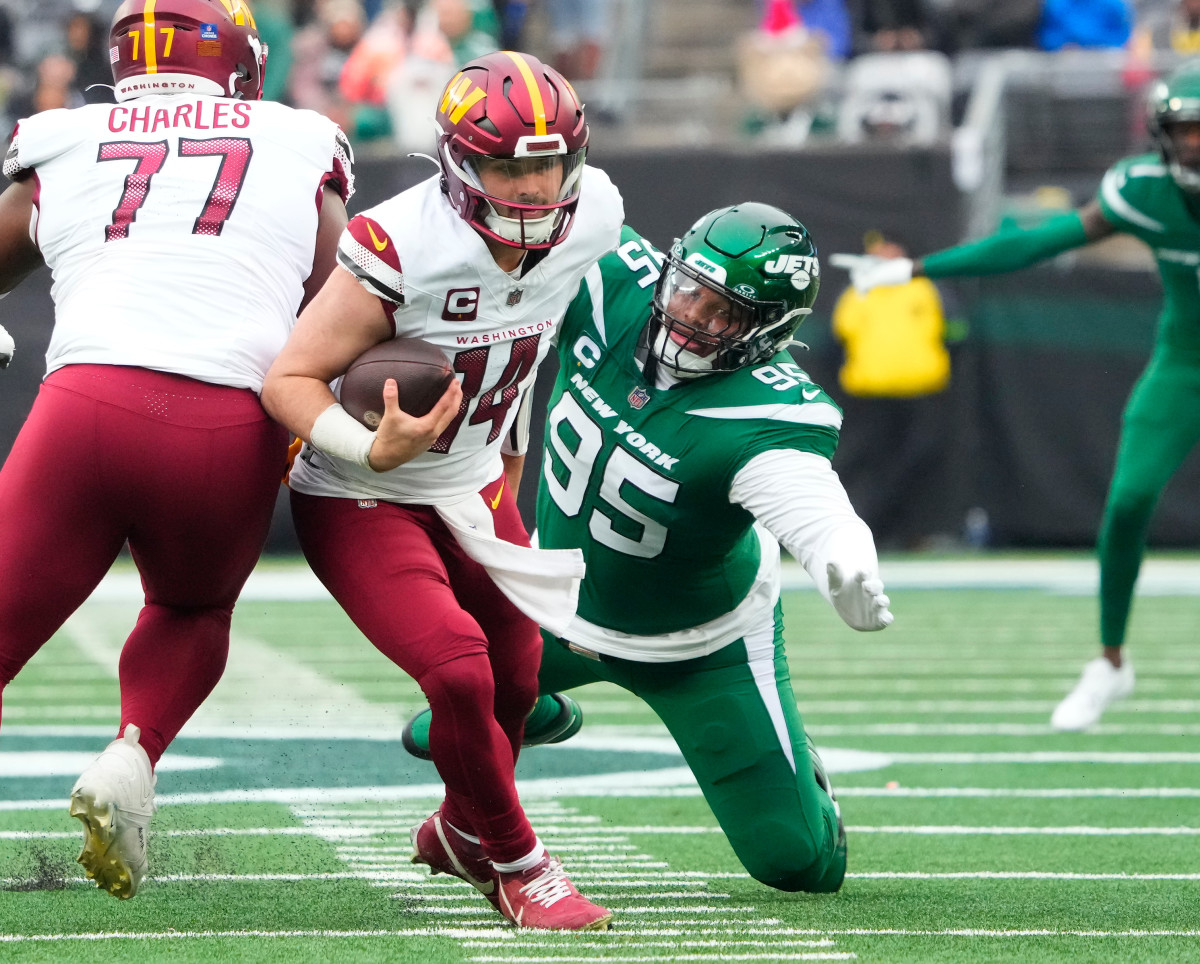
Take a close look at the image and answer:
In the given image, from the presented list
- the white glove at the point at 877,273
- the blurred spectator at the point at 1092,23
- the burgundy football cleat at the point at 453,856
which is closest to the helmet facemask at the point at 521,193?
the burgundy football cleat at the point at 453,856

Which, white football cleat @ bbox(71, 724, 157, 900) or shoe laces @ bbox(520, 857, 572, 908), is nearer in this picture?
white football cleat @ bbox(71, 724, 157, 900)

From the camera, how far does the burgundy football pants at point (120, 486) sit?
2.87 m

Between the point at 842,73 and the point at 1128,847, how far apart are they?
318 inches

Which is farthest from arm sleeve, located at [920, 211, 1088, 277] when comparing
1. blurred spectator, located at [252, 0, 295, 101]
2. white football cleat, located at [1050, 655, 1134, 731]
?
blurred spectator, located at [252, 0, 295, 101]

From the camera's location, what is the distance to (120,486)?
2891 mm

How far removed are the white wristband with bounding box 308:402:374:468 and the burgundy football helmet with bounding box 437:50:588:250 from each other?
418 mm

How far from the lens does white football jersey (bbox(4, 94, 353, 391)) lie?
2963 mm

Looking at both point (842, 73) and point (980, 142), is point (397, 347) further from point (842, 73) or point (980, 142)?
point (842, 73)

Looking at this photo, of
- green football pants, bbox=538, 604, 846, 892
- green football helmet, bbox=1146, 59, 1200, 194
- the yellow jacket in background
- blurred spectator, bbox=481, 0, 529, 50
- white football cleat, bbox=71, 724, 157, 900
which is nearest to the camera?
white football cleat, bbox=71, 724, 157, 900

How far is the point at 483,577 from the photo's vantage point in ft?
11.0

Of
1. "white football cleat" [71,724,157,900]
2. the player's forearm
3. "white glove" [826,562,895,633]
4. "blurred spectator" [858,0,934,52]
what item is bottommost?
"blurred spectator" [858,0,934,52]

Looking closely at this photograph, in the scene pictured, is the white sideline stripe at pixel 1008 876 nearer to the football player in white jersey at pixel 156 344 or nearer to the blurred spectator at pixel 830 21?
the football player in white jersey at pixel 156 344

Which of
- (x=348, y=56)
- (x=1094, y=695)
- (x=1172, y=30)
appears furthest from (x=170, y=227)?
(x=1172, y=30)

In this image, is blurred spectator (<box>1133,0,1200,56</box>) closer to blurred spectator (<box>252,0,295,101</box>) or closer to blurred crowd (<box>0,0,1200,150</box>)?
blurred crowd (<box>0,0,1200,150</box>)
